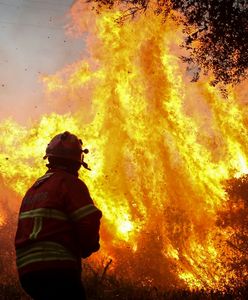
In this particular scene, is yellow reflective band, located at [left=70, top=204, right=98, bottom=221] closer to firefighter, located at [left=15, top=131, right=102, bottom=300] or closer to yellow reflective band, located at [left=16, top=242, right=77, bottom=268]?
firefighter, located at [left=15, top=131, right=102, bottom=300]

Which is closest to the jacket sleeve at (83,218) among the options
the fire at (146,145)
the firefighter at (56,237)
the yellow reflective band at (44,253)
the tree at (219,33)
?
the firefighter at (56,237)

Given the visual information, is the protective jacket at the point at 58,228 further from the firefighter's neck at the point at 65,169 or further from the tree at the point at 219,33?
the tree at the point at 219,33

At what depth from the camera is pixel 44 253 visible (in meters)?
3.70

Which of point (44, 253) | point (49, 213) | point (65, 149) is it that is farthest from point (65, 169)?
point (44, 253)

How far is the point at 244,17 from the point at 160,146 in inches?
1120

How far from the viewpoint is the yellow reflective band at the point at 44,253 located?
12.1 feet

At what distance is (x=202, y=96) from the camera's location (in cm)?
3522

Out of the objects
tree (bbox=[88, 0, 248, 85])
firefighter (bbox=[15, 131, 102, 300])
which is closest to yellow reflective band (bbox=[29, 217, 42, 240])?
firefighter (bbox=[15, 131, 102, 300])

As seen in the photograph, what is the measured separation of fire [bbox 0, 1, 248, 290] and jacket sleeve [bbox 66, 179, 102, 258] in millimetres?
24945

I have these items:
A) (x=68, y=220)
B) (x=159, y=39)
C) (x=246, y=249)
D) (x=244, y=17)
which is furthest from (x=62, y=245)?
(x=159, y=39)

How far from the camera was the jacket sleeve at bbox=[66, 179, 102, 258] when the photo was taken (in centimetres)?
382

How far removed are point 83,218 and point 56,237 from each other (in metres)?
0.30

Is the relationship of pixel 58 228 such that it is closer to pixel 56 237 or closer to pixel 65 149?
pixel 56 237

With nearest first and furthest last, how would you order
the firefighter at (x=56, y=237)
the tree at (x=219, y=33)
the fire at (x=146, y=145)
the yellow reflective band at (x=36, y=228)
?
the firefighter at (x=56, y=237)
the yellow reflective band at (x=36, y=228)
the tree at (x=219, y=33)
the fire at (x=146, y=145)
